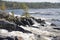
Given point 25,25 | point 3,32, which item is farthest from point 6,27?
point 25,25

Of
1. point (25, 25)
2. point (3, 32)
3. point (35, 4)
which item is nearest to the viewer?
point (3, 32)

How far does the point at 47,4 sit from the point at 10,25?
114 meters

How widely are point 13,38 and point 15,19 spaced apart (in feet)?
46.2

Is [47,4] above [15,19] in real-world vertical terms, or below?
below

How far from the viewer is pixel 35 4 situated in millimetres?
135375

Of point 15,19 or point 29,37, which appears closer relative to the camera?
point 29,37

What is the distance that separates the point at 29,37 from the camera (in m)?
28.7

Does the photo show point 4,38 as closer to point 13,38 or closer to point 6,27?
point 13,38

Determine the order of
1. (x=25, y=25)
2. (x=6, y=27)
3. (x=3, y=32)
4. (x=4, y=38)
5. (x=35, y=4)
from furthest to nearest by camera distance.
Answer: (x=35, y=4) < (x=25, y=25) < (x=6, y=27) < (x=3, y=32) < (x=4, y=38)

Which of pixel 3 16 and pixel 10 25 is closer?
pixel 10 25

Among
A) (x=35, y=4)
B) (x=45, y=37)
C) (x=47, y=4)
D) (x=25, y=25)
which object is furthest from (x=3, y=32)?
(x=47, y=4)

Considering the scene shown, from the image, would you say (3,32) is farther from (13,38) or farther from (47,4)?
(47,4)

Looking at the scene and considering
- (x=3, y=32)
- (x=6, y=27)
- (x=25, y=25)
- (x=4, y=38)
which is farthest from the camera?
(x=25, y=25)

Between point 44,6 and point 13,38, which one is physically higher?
point 13,38
